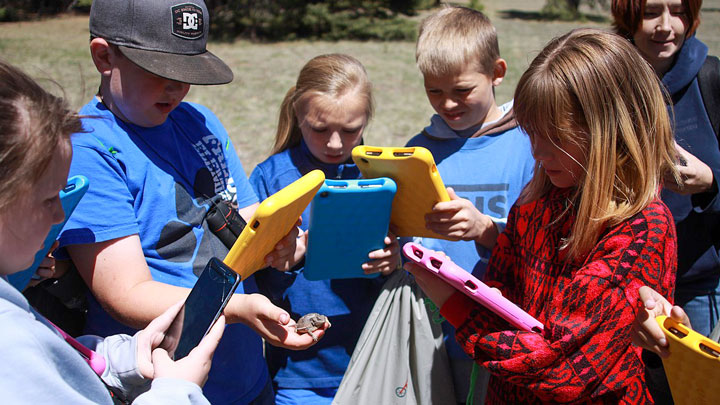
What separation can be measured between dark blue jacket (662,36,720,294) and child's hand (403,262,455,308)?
1.19 metres

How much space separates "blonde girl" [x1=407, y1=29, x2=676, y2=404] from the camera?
1.47 m

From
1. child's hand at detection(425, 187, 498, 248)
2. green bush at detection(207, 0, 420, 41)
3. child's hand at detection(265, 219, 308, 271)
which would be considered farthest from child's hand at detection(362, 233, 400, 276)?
green bush at detection(207, 0, 420, 41)

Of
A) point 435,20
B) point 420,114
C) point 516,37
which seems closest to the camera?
point 435,20

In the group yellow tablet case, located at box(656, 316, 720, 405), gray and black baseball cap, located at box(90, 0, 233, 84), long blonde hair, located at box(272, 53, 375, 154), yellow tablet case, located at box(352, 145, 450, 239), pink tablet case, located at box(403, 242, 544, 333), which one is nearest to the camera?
yellow tablet case, located at box(656, 316, 720, 405)

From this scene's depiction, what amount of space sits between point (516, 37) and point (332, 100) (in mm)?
18481

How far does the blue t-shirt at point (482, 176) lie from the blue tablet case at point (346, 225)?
419mm

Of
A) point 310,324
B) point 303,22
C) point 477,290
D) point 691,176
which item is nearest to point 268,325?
point 310,324

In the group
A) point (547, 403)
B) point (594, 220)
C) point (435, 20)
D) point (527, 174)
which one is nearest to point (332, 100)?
point (435, 20)

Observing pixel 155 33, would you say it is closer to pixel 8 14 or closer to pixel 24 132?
pixel 24 132

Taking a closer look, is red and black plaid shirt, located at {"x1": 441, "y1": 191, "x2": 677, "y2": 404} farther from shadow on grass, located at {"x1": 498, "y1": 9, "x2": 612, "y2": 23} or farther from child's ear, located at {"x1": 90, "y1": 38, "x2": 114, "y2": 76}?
shadow on grass, located at {"x1": 498, "y1": 9, "x2": 612, "y2": 23}

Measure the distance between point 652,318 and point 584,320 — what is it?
0.60 feet

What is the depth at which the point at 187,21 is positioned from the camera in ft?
5.85

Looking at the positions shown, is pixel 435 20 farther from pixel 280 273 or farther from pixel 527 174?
pixel 280 273

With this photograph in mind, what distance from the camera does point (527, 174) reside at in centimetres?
240
